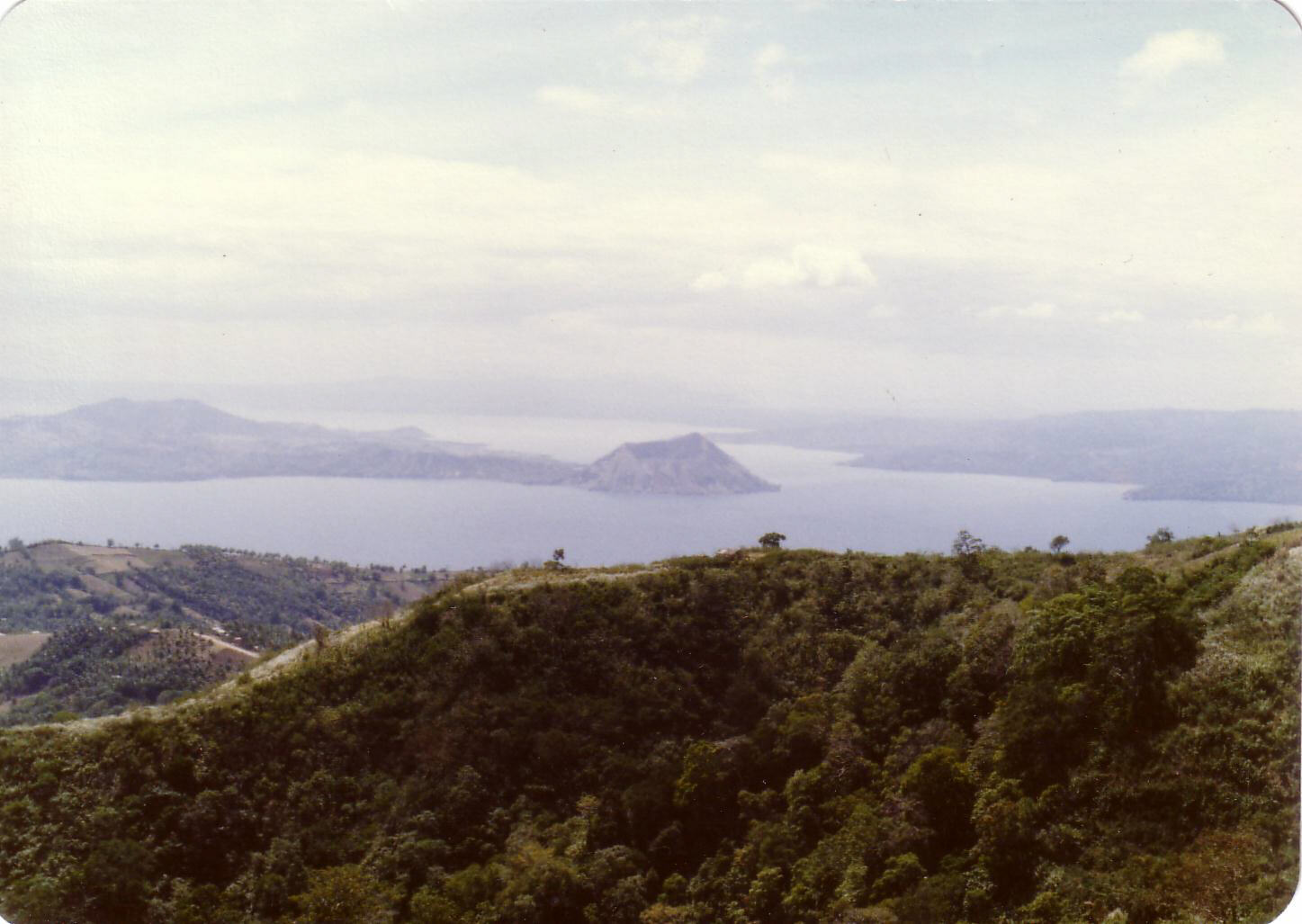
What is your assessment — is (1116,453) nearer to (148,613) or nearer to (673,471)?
(673,471)

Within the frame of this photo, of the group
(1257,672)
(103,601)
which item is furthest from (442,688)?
(103,601)

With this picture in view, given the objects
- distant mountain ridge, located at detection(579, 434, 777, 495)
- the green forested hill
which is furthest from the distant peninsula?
the green forested hill

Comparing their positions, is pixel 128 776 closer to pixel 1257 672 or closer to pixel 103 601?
pixel 1257 672

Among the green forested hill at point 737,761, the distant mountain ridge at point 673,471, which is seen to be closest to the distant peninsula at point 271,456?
the distant mountain ridge at point 673,471

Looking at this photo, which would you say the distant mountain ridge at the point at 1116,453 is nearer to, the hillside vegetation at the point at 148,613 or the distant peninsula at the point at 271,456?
the distant peninsula at the point at 271,456

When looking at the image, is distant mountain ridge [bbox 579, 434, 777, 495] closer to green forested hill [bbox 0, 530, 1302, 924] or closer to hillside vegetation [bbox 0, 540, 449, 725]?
green forested hill [bbox 0, 530, 1302, 924]
